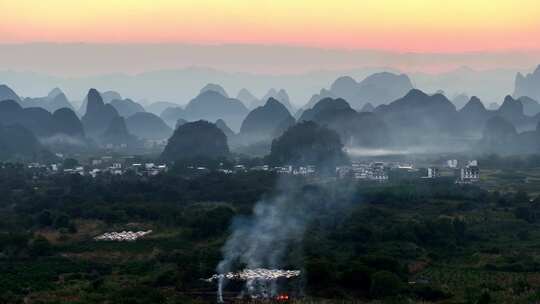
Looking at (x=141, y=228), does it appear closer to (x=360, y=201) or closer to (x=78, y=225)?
(x=78, y=225)

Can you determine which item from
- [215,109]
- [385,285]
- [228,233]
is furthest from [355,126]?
[215,109]

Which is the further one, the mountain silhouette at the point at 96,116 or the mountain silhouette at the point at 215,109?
the mountain silhouette at the point at 215,109

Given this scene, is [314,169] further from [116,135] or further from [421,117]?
[116,135]

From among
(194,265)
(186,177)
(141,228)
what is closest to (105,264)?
(194,265)

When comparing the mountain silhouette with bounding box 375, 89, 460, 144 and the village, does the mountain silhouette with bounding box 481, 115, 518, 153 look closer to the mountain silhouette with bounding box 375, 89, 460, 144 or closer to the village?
the mountain silhouette with bounding box 375, 89, 460, 144

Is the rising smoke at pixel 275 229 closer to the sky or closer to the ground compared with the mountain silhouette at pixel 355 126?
closer to the ground

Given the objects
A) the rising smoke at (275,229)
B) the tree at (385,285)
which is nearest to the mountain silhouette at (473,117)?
the rising smoke at (275,229)

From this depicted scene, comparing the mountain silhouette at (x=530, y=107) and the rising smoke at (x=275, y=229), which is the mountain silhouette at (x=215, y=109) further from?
the rising smoke at (x=275, y=229)

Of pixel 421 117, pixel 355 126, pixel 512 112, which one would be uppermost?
pixel 512 112
